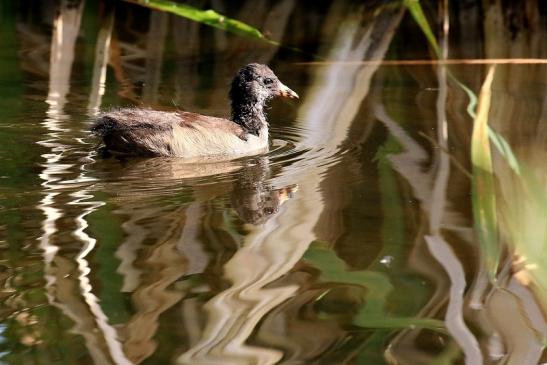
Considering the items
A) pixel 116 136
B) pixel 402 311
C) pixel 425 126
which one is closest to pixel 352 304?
pixel 402 311

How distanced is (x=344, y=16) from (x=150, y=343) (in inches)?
237

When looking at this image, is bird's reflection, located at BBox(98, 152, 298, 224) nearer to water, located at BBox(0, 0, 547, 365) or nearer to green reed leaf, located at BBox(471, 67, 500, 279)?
water, located at BBox(0, 0, 547, 365)

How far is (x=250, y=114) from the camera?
21.9 ft

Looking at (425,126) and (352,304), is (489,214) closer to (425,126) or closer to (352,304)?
(352,304)

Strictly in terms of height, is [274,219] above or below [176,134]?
below

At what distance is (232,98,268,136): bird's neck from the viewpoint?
651cm

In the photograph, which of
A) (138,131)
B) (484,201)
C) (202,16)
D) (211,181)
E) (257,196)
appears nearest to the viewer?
A: (484,201)

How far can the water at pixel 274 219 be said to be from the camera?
139 inches

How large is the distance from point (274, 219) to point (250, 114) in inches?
78.5

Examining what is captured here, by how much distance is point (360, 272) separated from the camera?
4109mm

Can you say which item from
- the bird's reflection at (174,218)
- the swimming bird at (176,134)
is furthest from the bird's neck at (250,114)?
the bird's reflection at (174,218)

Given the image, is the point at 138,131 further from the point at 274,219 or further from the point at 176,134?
the point at 274,219

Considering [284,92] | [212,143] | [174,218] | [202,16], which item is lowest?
[174,218]

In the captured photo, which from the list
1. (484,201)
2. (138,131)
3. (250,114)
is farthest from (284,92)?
(484,201)
